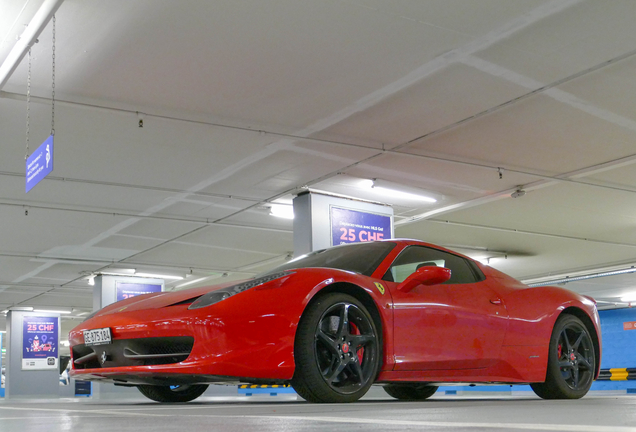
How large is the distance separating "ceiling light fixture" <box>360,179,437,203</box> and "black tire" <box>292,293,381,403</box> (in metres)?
7.46

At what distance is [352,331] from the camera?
394 centimetres

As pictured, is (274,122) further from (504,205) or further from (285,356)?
(504,205)

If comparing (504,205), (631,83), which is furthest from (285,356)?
(504,205)

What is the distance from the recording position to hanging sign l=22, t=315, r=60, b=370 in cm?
2719

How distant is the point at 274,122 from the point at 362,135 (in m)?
1.30

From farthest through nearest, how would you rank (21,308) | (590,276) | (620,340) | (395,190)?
(21,308), (590,276), (620,340), (395,190)

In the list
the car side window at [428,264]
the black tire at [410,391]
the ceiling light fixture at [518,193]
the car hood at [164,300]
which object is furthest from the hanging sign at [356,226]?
the car hood at [164,300]

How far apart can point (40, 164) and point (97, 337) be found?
3.92m

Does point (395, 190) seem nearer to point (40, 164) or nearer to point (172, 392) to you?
point (40, 164)

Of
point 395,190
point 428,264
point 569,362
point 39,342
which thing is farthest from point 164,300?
point 39,342

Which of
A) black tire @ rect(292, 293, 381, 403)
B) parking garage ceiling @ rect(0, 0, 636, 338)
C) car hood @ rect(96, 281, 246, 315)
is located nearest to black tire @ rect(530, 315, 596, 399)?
black tire @ rect(292, 293, 381, 403)

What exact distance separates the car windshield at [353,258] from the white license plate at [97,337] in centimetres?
106

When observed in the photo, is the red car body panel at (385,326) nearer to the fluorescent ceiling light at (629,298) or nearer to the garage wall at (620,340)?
the garage wall at (620,340)

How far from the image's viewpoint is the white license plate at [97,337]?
4.07 m
